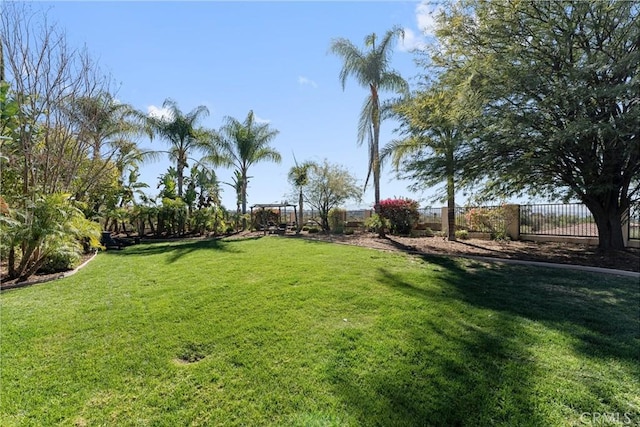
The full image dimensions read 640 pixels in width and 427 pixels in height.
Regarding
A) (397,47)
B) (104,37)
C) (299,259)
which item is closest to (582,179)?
(299,259)

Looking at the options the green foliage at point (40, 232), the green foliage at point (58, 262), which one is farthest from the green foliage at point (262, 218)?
the green foliage at point (40, 232)

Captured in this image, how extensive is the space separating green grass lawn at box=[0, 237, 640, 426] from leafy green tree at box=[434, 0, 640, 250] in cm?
367

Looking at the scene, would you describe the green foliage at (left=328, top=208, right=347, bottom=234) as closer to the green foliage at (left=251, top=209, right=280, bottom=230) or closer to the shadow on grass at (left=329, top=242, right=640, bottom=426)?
the green foliage at (left=251, top=209, right=280, bottom=230)

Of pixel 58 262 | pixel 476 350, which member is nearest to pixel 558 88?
pixel 476 350

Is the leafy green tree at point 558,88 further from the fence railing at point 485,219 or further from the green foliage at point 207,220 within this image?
the green foliage at point 207,220

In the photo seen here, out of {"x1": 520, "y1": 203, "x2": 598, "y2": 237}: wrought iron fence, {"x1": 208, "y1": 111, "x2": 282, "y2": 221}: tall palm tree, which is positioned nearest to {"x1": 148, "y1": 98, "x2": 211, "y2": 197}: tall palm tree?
{"x1": 208, "y1": 111, "x2": 282, "y2": 221}: tall palm tree

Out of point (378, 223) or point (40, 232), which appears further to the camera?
point (378, 223)

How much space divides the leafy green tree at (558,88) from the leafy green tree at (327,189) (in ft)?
35.0

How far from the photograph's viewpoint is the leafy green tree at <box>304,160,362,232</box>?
1938 centimetres

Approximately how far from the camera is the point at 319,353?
11.0ft

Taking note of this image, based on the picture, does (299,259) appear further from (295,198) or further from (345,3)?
(295,198)

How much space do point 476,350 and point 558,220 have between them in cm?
1109

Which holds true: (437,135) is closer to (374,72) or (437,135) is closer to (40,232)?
(374,72)

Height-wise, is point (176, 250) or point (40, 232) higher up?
point (40, 232)
